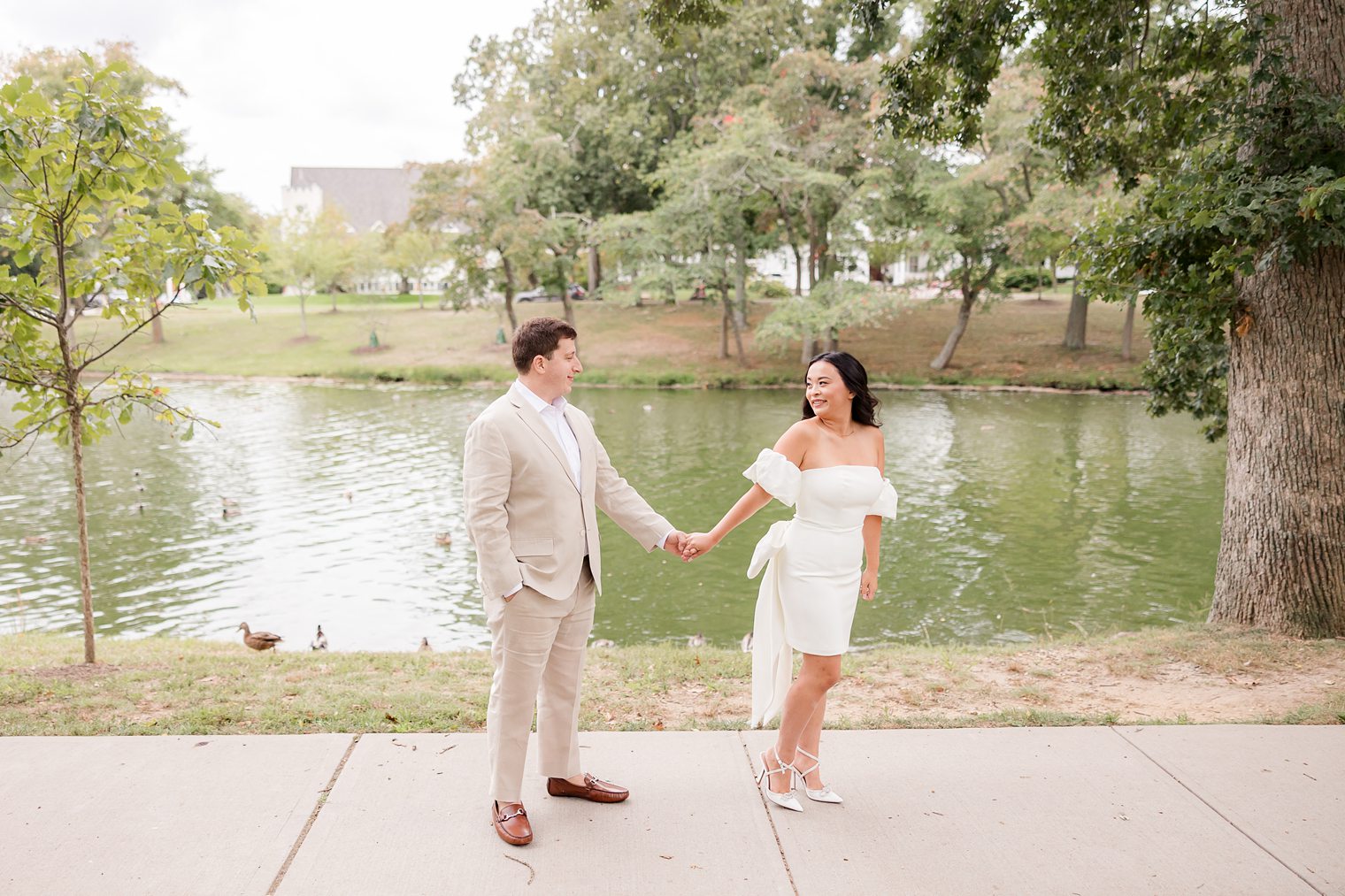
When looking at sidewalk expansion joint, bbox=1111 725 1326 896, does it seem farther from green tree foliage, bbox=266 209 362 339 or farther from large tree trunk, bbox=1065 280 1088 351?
green tree foliage, bbox=266 209 362 339

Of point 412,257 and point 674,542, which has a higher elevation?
point 412,257

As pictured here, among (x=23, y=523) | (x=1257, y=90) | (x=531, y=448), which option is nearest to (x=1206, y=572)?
(x=1257, y=90)

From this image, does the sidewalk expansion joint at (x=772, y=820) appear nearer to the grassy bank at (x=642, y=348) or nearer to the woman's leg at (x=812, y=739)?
the woman's leg at (x=812, y=739)

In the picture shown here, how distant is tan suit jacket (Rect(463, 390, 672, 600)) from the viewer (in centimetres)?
395

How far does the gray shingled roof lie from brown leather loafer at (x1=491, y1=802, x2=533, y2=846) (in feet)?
298

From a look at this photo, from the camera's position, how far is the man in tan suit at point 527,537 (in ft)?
13.0

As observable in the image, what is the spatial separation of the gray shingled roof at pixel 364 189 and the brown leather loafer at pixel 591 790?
298 ft

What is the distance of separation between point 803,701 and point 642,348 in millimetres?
34072

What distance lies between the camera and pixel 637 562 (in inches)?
503

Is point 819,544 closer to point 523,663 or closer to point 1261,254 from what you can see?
point 523,663

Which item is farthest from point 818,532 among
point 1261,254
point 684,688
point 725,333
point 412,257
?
point 412,257

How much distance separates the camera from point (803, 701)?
4355mm

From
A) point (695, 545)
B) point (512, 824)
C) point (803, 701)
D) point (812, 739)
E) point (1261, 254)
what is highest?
point (1261, 254)

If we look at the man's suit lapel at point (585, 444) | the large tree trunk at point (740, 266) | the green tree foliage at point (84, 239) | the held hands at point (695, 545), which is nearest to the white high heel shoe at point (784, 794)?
the held hands at point (695, 545)
